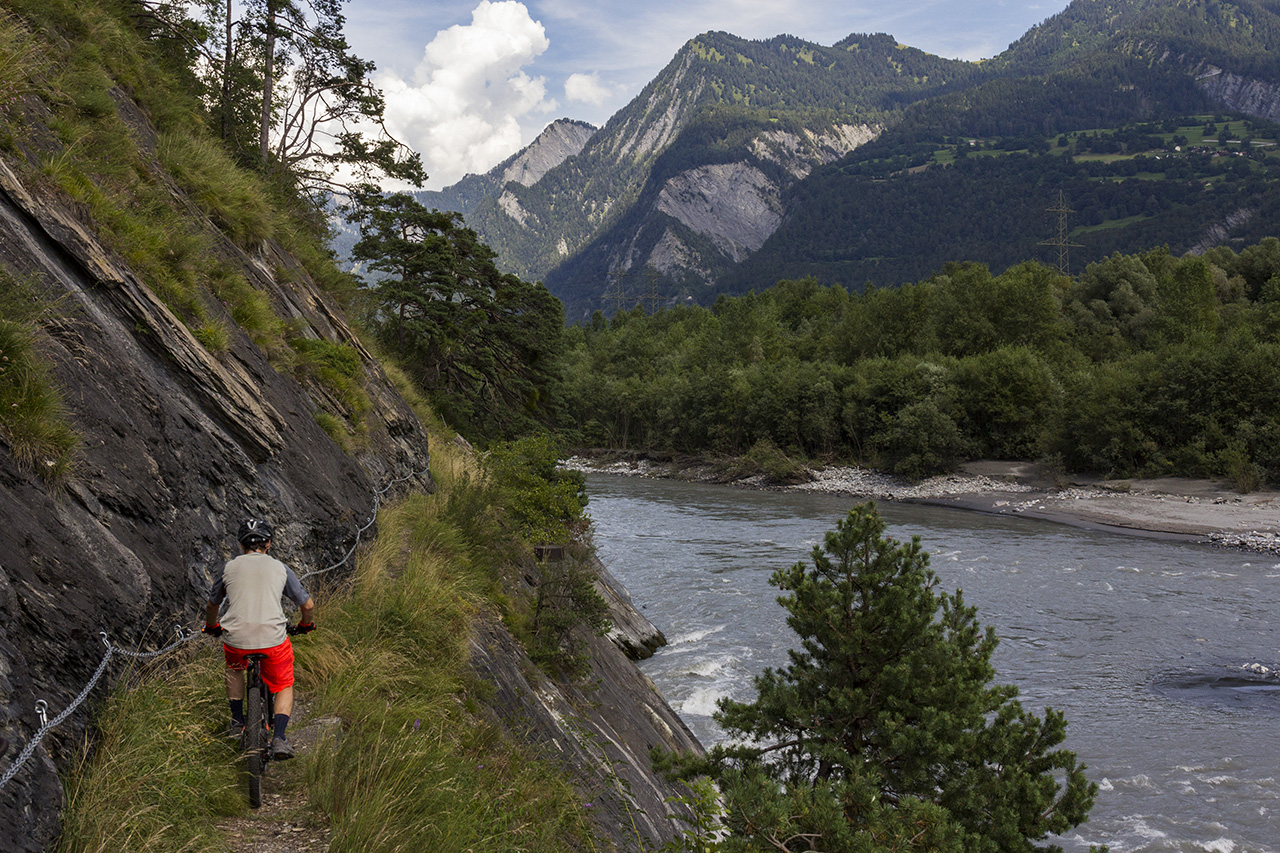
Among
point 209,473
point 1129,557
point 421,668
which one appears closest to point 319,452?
point 209,473

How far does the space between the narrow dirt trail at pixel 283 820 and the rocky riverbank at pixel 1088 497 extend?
37.3m

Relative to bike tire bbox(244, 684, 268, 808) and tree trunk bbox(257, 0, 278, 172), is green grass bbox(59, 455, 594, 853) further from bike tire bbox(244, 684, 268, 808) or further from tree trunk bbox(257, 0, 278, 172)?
tree trunk bbox(257, 0, 278, 172)

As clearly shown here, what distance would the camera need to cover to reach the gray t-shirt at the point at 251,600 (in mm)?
4898

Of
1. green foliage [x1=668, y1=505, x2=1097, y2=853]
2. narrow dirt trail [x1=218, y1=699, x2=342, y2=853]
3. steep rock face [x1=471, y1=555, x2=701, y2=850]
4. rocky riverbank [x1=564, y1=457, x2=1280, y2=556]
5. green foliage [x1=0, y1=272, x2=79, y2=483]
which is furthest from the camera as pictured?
rocky riverbank [x1=564, y1=457, x2=1280, y2=556]

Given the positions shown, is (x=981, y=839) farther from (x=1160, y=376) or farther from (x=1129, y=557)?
(x=1160, y=376)

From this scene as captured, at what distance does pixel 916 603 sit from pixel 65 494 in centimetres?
681

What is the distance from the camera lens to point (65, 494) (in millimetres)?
4559

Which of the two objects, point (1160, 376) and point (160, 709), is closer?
point (160, 709)

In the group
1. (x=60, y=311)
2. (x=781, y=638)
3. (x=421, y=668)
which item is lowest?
(x=781, y=638)

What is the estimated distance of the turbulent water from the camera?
1306cm

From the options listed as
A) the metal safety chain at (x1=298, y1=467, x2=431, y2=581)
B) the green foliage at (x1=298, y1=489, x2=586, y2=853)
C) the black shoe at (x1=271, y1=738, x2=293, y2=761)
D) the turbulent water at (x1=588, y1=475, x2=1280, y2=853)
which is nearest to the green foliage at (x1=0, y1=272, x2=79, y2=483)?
the black shoe at (x1=271, y1=738, x2=293, y2=761)

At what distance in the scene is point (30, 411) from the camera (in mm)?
4484

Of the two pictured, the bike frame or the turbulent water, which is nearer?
the bike frame

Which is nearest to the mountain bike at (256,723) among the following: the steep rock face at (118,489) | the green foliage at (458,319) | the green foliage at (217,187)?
the steep rock face at (118,489)
